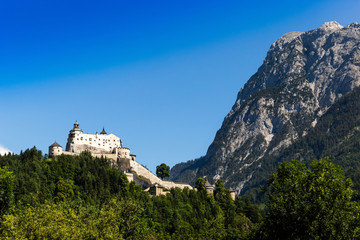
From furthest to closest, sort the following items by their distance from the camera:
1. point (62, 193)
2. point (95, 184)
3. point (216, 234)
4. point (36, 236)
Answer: point (95, 184) → point (62, 193) → point (216, 234) → point (36, 236)

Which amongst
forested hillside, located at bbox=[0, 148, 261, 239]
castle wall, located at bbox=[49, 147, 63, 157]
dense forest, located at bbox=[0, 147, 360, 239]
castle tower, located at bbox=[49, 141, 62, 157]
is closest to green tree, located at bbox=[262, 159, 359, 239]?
dense forest, located at bbox=[0, 147, 360, 239]

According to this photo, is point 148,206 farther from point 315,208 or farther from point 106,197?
point 315,208

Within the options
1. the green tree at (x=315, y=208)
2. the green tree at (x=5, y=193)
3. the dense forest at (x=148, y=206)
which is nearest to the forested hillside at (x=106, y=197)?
the green tree at (x=5, y=193)

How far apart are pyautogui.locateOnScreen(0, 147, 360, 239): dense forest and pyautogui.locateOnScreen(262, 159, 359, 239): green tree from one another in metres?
0.11

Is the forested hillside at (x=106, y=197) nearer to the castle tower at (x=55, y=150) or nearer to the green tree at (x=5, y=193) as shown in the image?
the green tree at (x=5, y=193)

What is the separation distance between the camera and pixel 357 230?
55.8 metres

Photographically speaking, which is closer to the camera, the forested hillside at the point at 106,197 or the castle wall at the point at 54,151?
the forested hillside at the point at 106,197

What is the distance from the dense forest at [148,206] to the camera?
58281 mm

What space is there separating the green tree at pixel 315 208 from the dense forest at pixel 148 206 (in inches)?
4.5

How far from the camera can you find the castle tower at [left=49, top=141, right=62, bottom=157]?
18525 centimetres

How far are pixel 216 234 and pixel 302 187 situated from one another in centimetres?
5139

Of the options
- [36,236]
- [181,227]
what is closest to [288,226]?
[36,236]

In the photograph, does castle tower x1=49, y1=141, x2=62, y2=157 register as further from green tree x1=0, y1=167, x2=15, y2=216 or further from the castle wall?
green tree x1=0, y1=167, x2=15, y2=216

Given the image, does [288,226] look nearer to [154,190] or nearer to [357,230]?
[357,230]
